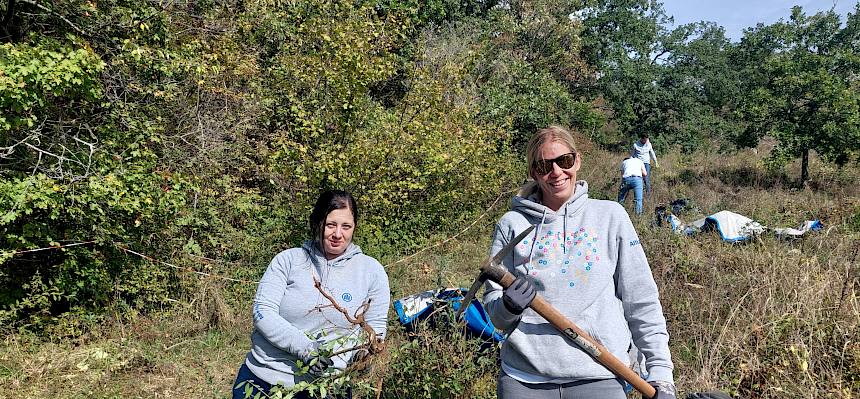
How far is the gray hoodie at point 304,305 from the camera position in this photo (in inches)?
90.8

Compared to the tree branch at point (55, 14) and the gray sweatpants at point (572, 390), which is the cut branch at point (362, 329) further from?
the tree branch at point (55, 14)

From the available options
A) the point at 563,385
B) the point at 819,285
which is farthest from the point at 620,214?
the point at 819,285

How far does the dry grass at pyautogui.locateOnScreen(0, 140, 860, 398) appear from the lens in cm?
346

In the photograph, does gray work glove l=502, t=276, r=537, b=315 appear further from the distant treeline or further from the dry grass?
the distant treeline

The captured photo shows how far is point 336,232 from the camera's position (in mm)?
2504

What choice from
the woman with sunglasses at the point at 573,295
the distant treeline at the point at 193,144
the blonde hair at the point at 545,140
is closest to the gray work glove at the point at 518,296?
the woman with sunglasses at the point at 573,295

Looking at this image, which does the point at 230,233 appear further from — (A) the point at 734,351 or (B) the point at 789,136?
(B) the point at 789,136

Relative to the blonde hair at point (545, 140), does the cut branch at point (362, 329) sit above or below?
below

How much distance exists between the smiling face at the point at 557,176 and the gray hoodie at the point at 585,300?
7 centimetres

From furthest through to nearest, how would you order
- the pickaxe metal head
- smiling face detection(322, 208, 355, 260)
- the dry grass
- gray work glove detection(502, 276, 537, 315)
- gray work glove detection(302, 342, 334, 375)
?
the dry grass → smiling face detection(322, 208, 355, 260) → gray work glove detection(302, 342, 334, 375) → the pickaxe metal head → gray work glove detection(502, 276, 537, 315)

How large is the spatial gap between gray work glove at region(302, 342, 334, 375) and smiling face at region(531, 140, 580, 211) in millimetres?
1055

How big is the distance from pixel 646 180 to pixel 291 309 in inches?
454

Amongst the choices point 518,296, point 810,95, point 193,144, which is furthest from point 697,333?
point 810,95

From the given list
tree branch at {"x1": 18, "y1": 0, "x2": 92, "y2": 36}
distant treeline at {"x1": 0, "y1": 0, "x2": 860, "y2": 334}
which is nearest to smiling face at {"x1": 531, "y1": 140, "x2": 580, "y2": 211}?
distant treeline at {"x1": 0, "y1": 0, "x2": 860, "y2": 334}
